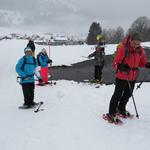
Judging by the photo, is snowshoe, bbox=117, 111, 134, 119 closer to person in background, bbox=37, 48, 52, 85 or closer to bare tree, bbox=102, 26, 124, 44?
person in background, bbox=37, 48, 52, 85

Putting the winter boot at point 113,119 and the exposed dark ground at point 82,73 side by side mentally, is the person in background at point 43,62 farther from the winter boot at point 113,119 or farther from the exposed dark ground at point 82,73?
the winter boot at point 113,119

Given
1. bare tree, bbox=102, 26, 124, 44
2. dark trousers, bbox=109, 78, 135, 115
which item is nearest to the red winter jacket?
dark trousers, bbox=109, 78, 135, 115

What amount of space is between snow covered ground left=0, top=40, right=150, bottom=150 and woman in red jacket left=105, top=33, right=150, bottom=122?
0.51 meters

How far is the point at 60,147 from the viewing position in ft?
21.0

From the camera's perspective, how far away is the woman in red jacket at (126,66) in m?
7.29

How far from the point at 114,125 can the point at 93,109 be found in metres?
1.43

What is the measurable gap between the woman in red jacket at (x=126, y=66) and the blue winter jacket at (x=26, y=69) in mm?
2752

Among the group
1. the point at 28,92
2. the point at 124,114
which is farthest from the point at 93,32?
the point at 124,114

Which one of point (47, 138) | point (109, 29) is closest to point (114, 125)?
point (47, 138)

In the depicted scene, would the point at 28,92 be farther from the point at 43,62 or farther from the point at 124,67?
the point at 43,62

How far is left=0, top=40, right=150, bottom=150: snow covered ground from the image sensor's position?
6574 mm

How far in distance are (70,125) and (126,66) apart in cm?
187

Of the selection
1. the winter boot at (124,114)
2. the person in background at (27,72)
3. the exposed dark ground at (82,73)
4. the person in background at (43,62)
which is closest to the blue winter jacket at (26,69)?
the person in background at (27,72)

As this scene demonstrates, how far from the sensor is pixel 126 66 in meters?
7.36
